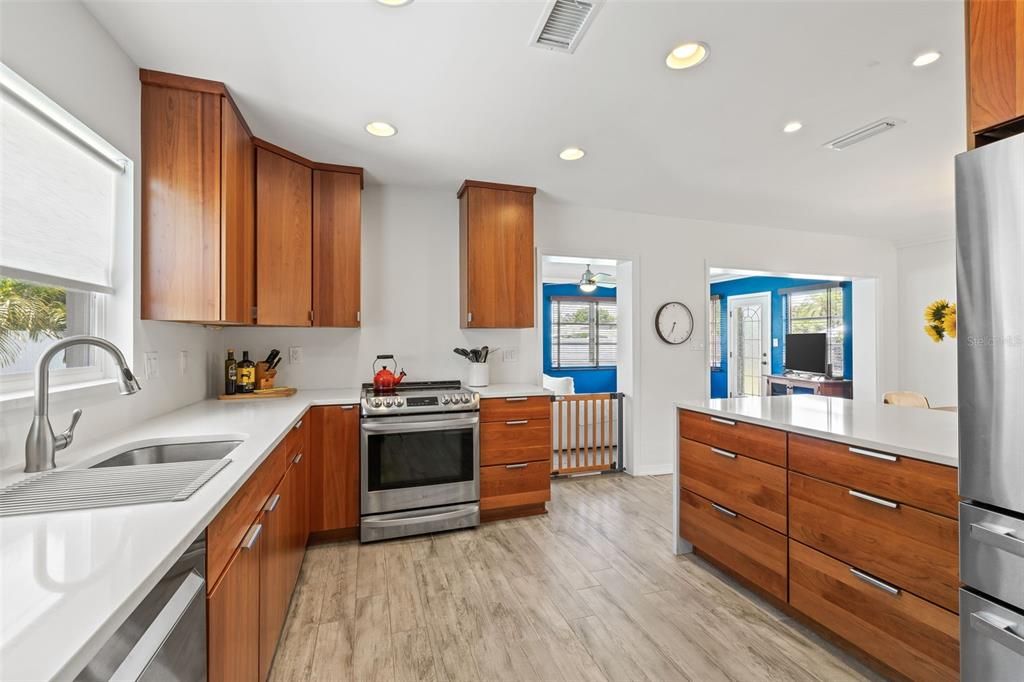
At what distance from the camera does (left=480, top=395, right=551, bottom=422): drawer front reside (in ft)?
10.1

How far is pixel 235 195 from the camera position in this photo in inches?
89.1

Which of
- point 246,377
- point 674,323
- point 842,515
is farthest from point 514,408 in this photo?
point 674,323

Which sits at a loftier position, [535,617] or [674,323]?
[674,323]

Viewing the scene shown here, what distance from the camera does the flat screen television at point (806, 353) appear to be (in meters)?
5.93

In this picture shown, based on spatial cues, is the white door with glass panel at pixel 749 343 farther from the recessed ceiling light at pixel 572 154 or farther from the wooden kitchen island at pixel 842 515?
the recessed ceiling light at pixel 572 154

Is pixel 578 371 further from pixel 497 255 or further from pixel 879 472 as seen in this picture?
pixel 879 472

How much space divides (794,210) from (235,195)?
14.4 feet

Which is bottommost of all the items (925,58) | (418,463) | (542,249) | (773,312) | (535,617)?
(535,617)

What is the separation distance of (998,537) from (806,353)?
225 inches

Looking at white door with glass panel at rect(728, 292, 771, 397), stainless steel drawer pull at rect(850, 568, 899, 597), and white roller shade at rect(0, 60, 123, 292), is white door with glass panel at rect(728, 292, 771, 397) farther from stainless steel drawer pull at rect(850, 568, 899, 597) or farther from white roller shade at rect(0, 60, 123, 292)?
white roller shade at rect(0, 60, 123, 292)

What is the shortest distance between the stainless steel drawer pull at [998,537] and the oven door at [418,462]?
2.30m

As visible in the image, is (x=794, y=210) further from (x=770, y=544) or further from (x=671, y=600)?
(x=671, y=600)

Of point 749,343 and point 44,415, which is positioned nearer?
point 44,415

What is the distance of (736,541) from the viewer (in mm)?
2232
